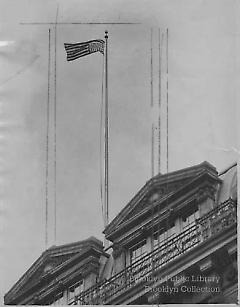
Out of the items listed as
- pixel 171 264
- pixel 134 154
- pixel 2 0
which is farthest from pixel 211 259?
pixel 2 0

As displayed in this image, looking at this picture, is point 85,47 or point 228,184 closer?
point 228,184

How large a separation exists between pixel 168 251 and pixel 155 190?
0.97 feet

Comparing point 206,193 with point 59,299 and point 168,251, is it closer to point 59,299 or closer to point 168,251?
point 168,251

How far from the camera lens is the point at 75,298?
5.36 meters

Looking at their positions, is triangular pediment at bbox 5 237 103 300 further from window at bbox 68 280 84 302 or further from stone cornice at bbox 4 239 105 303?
window at bbox 68 280 84 302

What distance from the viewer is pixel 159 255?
17.5 ft

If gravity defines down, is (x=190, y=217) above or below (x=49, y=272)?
above

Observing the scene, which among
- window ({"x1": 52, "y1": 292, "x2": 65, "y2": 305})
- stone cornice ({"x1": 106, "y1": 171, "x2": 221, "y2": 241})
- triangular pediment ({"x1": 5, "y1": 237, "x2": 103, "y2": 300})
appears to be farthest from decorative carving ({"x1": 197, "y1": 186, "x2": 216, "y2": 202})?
window ({"x1": 52, "y1": 292, "x2": 65, "y2": 305})

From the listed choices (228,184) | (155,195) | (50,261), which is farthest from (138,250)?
(228,184)

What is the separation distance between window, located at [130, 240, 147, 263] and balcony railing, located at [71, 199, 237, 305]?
0.14ft

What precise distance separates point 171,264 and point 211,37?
1114 mm

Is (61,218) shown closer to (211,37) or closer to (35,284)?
(35,284)

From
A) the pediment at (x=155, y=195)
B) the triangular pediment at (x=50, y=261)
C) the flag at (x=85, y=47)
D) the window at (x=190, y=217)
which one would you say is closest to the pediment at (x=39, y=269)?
the triangular pediment at (x=50, y=261)

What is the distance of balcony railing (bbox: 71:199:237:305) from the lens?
530 centimetres
